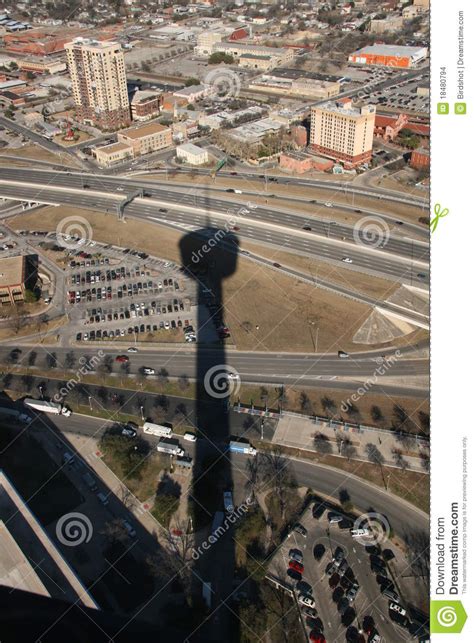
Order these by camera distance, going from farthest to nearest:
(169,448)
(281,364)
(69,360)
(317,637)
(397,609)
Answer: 1. (69,360)
2. (281,364)
3. (169,448)
4. (397,609)
5. (317,637)

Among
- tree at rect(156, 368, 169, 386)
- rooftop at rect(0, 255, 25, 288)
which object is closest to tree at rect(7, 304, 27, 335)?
rooftop at rect(0, 255, 25, 288)

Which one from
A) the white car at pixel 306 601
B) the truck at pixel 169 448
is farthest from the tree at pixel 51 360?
the white car at pixel 306 601

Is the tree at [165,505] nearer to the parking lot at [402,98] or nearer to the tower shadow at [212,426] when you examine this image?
the tower shadow at [212,426]

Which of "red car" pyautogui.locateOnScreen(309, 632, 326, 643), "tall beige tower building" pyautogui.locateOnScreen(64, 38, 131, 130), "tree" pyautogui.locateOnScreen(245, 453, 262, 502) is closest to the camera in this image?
"red car" pyautogui.locateOnScreen(309, 632, 326, 643)

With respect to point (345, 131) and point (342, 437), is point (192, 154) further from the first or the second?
point (342, 437)

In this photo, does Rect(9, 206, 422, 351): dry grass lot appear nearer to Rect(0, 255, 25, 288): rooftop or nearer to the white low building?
Rect(0, 255, 25, 288): rooftop

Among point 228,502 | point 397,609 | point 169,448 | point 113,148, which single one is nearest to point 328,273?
point 169,448
